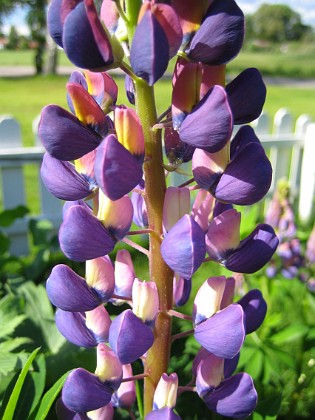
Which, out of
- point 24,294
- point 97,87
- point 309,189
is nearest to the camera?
point 97,87

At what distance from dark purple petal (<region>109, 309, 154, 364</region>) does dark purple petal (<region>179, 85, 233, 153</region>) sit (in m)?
0.22

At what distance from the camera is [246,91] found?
610 mm

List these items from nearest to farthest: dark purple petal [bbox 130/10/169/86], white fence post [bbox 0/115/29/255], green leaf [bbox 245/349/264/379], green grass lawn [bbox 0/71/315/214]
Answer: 1. dark purple petal [bbox 130/10/169/86]
2. green leaf [bbox 245/349/264/379]
3. white fence post [bbox 0/115/29/255]
4. green grass lawn [bbox 0/71/315/214]

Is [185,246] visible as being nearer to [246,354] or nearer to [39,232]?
[246,354]

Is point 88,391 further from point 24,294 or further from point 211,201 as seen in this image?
point 24,294

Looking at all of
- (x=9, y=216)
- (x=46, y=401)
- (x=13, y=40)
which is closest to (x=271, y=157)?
(x=9, y=216)

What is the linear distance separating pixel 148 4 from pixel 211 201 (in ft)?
0.89

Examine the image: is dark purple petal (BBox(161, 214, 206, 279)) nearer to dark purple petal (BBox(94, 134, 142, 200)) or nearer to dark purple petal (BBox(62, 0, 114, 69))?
dark purple petal (BBox(94, 134, 142, 200))

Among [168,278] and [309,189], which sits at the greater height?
[168,278]

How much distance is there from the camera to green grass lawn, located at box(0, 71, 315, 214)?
7.65 meters

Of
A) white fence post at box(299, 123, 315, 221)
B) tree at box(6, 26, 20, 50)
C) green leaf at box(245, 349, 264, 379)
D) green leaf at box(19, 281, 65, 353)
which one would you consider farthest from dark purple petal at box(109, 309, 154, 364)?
tree at box(6, 26, 20, 50)

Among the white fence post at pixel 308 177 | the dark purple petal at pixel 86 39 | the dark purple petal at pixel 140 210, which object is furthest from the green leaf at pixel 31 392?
the white fence post at pixel 308 177

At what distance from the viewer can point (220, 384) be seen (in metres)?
0.70

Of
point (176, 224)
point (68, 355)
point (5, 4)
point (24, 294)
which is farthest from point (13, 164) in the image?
point (5, 4)
